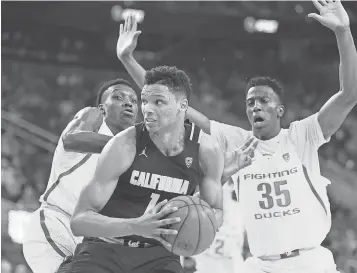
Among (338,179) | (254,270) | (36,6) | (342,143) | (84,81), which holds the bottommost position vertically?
(254,270)

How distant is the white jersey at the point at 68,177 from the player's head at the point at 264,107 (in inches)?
54.5

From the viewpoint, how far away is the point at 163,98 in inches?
146

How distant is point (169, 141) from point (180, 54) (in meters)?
11.4

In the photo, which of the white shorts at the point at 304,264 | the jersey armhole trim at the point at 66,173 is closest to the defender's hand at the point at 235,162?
the white shorts at the point at 304,264

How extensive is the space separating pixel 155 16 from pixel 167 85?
11.3 meters

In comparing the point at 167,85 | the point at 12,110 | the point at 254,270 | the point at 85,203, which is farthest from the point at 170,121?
the point at 12,110

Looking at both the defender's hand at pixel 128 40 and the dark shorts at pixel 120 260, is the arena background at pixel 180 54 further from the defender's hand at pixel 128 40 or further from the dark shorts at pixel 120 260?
the dark shorts at pixel 120 260

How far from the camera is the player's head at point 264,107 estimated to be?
5.26 meters

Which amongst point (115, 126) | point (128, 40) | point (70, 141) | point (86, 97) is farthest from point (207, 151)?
point (86, 97)

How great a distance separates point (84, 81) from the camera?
48.3 ft

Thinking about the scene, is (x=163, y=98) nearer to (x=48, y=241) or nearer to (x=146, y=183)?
(x=146, y=183)

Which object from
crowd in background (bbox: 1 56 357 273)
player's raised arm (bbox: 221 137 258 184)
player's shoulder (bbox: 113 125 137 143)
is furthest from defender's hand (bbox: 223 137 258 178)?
crowd in background (bbox: 1 56 357 273)

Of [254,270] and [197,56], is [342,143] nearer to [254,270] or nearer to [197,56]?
[197,56]

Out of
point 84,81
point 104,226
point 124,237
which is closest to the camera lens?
point 104,226
